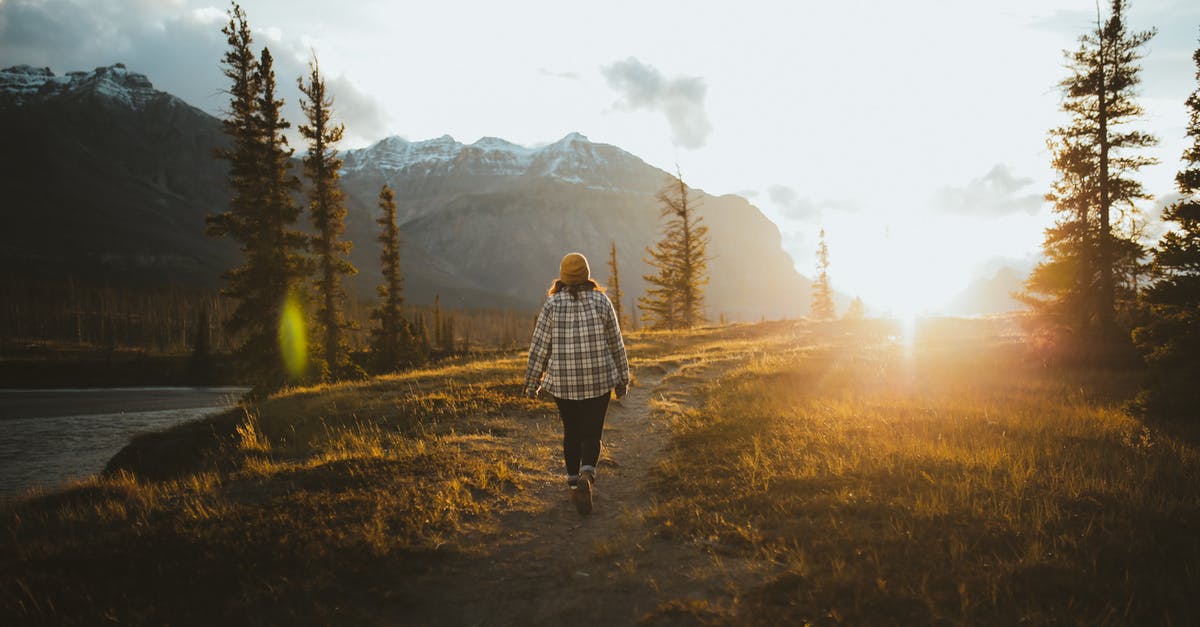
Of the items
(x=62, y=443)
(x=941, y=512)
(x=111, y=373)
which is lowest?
(x=111, y=373)

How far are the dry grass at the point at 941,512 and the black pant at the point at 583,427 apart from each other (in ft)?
3.84

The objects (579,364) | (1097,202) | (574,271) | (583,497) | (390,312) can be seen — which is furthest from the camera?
(390,312)

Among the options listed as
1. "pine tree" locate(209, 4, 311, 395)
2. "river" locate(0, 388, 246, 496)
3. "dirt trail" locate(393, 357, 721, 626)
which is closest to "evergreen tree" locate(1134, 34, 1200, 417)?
"dirt trail" locate(393, 357, 721, 626)

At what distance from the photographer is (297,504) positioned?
229 inches

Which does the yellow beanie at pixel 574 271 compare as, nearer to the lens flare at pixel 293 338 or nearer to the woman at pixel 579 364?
the woman at pixel 579 364

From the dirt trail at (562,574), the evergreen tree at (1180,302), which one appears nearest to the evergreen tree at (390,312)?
the dirt trail at (562,574)

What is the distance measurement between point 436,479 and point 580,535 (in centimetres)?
235

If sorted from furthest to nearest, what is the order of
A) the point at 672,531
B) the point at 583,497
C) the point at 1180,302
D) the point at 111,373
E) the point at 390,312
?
the point at 111,373 → the point at 390,312 → the point at 1180,302 → the point at 583,497 → the point at 672,531

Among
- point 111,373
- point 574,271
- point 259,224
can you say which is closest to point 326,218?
point 259,224

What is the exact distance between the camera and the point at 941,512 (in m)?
5.20

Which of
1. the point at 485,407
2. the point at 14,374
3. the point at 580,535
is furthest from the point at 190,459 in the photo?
the point at 14,374

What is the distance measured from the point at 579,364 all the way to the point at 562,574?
2499mm

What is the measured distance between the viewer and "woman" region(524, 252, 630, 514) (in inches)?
260

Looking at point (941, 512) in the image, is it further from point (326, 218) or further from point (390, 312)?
point (390, 312)
